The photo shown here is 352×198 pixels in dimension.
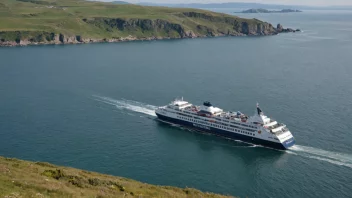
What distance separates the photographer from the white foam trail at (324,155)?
267ft

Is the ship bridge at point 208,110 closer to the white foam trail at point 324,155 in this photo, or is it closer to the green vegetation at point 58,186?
the white foam trail at point 324,155

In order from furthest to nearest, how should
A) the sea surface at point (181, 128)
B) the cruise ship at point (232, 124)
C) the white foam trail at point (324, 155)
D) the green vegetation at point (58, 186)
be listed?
the cruise ship at point (232, 124) < the white foam trail at point (324, 155) < the sea surface at point (181, 128) < the green vegetation at point (58, 186)

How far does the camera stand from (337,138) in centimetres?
9306

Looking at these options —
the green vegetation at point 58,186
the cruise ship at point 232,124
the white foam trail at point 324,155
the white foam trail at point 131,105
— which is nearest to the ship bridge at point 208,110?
the cruise ship at point 232,124

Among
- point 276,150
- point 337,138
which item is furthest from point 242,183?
point 337,138

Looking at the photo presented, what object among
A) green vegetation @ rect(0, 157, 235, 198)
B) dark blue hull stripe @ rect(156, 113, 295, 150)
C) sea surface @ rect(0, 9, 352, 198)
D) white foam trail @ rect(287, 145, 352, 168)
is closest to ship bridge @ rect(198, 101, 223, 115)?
dark blue hull stripe @ rect(156, 113, 295, 150)

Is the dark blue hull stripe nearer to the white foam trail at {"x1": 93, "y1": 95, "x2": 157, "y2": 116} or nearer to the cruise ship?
the cruise ship

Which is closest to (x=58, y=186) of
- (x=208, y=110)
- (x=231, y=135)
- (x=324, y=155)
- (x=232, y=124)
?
(x=232, y=124)

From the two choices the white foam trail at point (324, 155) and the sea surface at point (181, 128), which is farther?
the white foam trail at point (324, 155)

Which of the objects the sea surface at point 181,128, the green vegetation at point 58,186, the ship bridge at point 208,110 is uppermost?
the green vegetation at point 58,186

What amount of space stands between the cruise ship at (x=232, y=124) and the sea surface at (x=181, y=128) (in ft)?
7.70

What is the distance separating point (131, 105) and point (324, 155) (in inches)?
2447

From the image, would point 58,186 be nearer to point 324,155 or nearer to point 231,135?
point 324,155

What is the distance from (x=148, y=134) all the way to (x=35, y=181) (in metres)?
57.9
